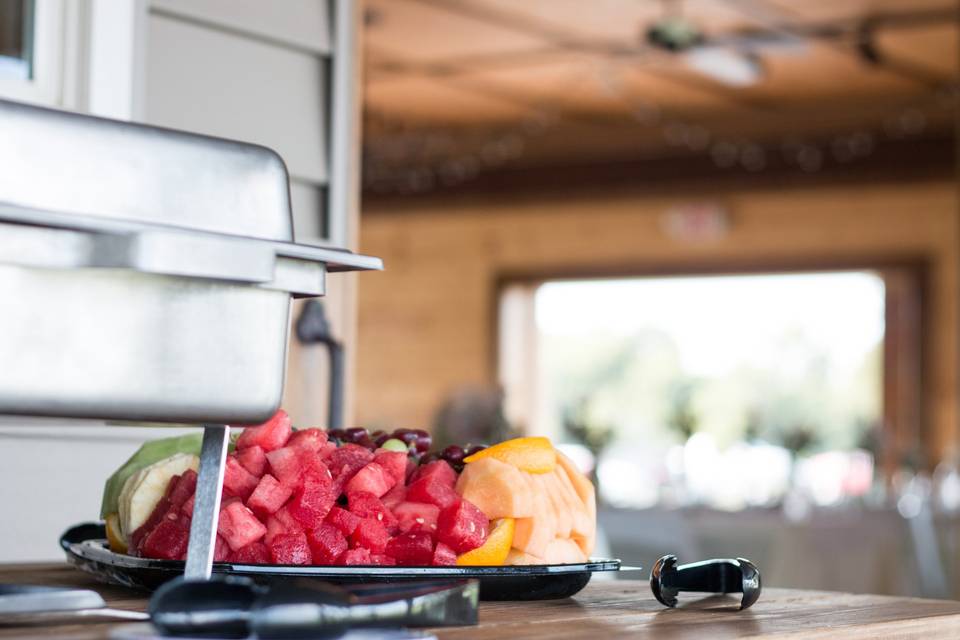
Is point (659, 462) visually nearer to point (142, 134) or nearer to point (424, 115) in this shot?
point (424, 115)

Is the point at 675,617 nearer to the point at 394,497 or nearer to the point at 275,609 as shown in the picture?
the point at 394,497

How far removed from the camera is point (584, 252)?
958 centimetres

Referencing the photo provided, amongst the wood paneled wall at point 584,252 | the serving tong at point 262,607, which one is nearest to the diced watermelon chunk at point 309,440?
the serving tong at point 262,607

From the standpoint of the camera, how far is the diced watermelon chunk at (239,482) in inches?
41.4

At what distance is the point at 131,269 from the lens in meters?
0.78

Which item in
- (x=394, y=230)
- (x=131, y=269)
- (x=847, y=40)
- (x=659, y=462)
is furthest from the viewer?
(x=394, y=230)

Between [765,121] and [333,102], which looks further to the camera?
[765,121]

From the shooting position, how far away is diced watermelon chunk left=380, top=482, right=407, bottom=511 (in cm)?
107

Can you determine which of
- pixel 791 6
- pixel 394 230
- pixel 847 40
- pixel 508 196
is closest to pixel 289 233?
pixel 791 6

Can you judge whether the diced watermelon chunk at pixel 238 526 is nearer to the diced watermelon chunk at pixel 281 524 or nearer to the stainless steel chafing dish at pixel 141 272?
the diced watermelon chunk at pixel 281 524

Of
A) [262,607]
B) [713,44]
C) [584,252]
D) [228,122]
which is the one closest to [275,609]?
[262,607]

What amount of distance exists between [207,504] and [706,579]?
17.0 inches

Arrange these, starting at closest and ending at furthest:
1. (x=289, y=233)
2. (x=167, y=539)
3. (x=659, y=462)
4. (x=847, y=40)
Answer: (x=289, y=233) → (x=167, y=539) → (x=847, y=40) → (x=659, y=462)

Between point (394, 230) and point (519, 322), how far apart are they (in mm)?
1147
